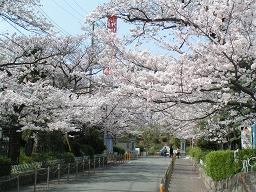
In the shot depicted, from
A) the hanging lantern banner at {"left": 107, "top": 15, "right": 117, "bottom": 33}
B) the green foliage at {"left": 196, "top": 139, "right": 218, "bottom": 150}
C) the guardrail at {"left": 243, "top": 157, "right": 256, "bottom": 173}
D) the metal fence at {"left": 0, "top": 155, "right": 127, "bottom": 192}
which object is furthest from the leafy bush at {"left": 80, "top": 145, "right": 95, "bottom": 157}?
the guardrail at {"left": 243, "top": 157, "right": 256, "bottom": 173}

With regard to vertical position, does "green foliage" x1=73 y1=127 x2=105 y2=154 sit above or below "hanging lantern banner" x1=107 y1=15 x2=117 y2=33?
below

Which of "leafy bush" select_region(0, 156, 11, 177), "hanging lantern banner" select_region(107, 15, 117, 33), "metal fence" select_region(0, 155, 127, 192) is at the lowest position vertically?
"metal fence" select_region(0, 155, 127, 192)

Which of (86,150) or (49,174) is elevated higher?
(86,150)

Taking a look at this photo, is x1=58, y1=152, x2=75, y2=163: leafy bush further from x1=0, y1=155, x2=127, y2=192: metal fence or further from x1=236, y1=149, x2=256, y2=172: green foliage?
x1=236, y1=149, x2=256, y2=172: green foliage

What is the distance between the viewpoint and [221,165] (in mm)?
15719

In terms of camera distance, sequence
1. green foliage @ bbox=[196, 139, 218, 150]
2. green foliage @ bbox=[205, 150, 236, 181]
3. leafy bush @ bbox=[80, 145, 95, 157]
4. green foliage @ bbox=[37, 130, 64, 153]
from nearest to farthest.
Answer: green foliage @ bbox=[205, 150, 236, 181] → green foliage @ bbox=[37, 130, 64, 153] → green foliage @ bbox=[196, 139, 218, 150] → leafy bush @ bbox=[80, 145, 95, 157]

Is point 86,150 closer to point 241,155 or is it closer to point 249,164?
point 241,155

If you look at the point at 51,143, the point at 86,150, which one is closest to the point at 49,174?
the point at 51,143

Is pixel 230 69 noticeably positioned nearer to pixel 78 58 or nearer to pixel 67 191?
pixel 67 191

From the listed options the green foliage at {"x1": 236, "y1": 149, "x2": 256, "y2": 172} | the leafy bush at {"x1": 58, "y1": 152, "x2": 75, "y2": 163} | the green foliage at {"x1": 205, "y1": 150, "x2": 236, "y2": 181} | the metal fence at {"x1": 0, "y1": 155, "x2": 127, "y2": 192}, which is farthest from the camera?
the leafy bush at {"x1": 58, "y1": 152, "x2": 75, "y2": 163}

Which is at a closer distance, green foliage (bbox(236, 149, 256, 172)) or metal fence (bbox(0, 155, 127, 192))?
green foliage (bbox(236, 149, 256, 172))

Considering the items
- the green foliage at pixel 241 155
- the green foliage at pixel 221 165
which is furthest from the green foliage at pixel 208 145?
the green foliage at pixel 241 155

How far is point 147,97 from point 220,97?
1809mm

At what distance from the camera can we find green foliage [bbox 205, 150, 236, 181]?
49.8 feet
